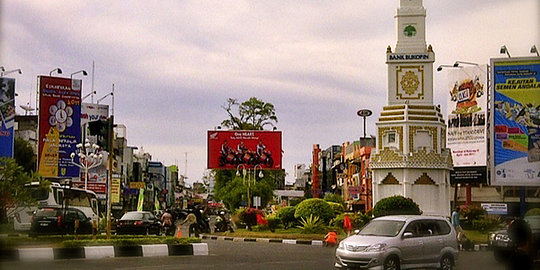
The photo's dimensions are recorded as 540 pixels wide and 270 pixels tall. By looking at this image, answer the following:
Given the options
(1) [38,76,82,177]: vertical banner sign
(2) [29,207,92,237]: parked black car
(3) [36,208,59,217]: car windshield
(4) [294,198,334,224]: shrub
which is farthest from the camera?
(1) [38,76,82,177]: vertical banner sign

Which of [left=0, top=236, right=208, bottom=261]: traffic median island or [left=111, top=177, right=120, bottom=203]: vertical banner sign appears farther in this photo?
[left=111, top=177, right=120, bottom=203]: vertical banner sign

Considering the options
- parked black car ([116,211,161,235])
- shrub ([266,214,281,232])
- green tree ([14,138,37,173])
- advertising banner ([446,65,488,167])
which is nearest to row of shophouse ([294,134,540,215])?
advertising banner ([446,65,488,167])

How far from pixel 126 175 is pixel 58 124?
53591 millimetres

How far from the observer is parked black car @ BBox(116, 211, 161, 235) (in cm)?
3391

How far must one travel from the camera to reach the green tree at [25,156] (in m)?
54.8

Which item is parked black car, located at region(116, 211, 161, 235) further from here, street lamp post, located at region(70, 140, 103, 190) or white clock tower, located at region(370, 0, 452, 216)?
street lamp post, located at region(70, 140, 103, 190)

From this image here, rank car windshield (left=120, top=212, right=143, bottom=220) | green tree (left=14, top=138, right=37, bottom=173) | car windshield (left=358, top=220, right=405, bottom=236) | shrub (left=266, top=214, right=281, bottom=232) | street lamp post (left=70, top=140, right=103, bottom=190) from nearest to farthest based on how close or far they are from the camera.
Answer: car windshield (left=358, top=220, right=405, bottom=236) → car windshield (left=120, top=212, right=143, bottom=220) → shrub (left=266, top=214, right=281, bottom=232) → street lamp post (left=70, top=140, right=103, bottom=190) → green tree (left=14, top=138, right=37, bottom=173)

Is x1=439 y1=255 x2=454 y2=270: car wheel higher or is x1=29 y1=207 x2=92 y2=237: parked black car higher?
x1=29 y1=207 x2=92 y2=237: parked black car

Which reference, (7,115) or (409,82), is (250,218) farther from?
(7,115)

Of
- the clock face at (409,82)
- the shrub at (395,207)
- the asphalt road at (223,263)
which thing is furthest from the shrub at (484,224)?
the asphalt road at (223,263)

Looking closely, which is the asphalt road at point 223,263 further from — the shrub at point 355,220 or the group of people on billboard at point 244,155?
the group of people on billboard at point 244,155

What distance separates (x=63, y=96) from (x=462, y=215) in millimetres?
28460

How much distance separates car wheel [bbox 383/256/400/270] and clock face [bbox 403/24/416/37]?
29.4 metres

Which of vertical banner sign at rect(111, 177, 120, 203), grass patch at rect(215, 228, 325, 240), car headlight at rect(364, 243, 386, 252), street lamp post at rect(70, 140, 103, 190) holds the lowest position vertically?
grass patch at rect(215, 228, 325, 240)
